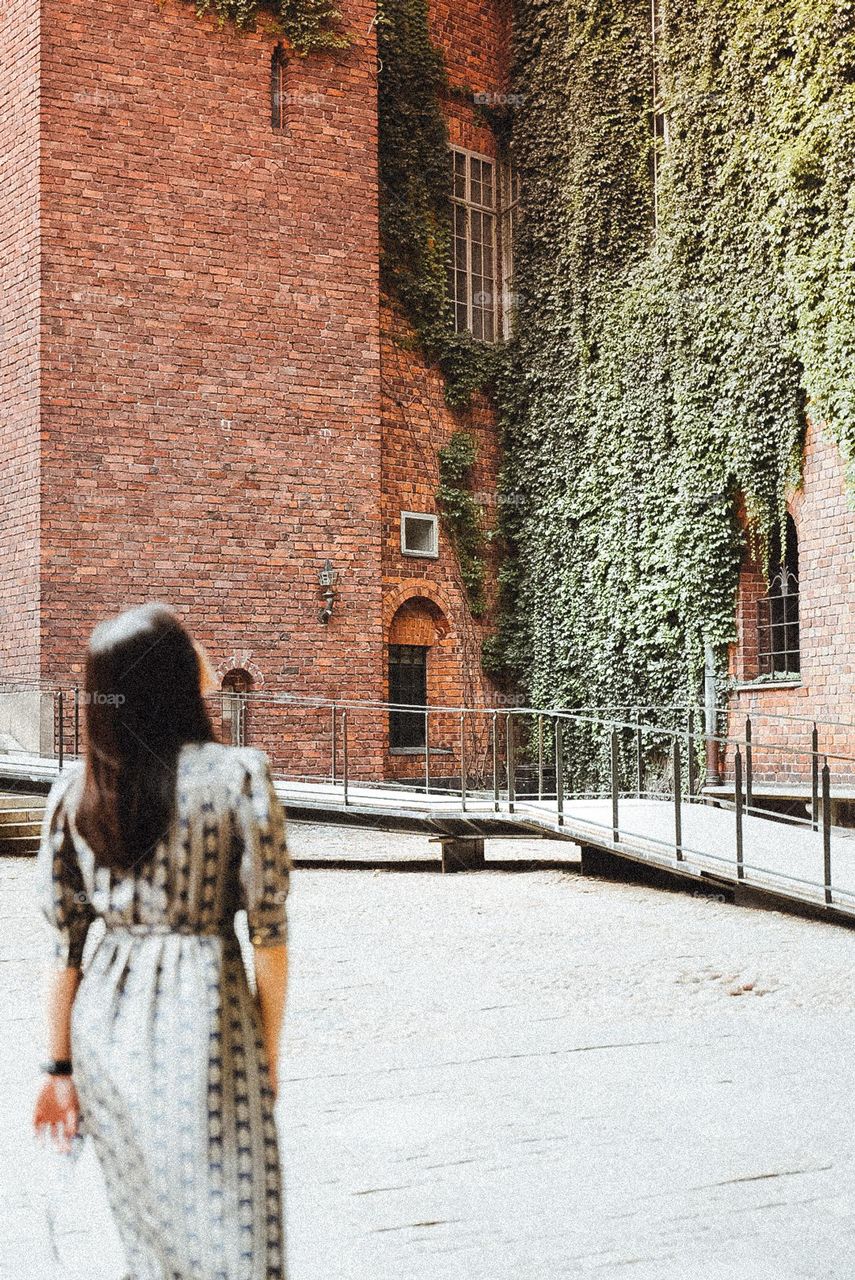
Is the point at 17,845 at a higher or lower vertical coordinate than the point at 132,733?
lower

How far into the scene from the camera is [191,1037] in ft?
7.18

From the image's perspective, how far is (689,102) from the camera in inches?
583

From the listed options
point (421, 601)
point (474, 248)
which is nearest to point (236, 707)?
point (421, 601)

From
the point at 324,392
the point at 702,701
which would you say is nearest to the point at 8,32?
the point at 324,392

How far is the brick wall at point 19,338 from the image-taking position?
45.0ft

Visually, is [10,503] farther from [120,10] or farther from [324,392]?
[120,10]

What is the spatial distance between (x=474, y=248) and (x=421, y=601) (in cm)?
504

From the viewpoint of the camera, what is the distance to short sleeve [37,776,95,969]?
2363mm

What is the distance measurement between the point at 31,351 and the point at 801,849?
9333 millimetres

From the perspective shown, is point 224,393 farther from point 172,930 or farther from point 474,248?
point 172,930

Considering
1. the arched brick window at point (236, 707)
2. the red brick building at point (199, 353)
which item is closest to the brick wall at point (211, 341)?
the red brick building at point (199, 353)

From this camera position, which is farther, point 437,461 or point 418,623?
point 437,461

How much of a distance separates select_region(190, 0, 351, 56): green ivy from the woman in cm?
1435

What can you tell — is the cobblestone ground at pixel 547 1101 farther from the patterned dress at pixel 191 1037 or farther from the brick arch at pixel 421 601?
the brick arch at pixel 421 601
